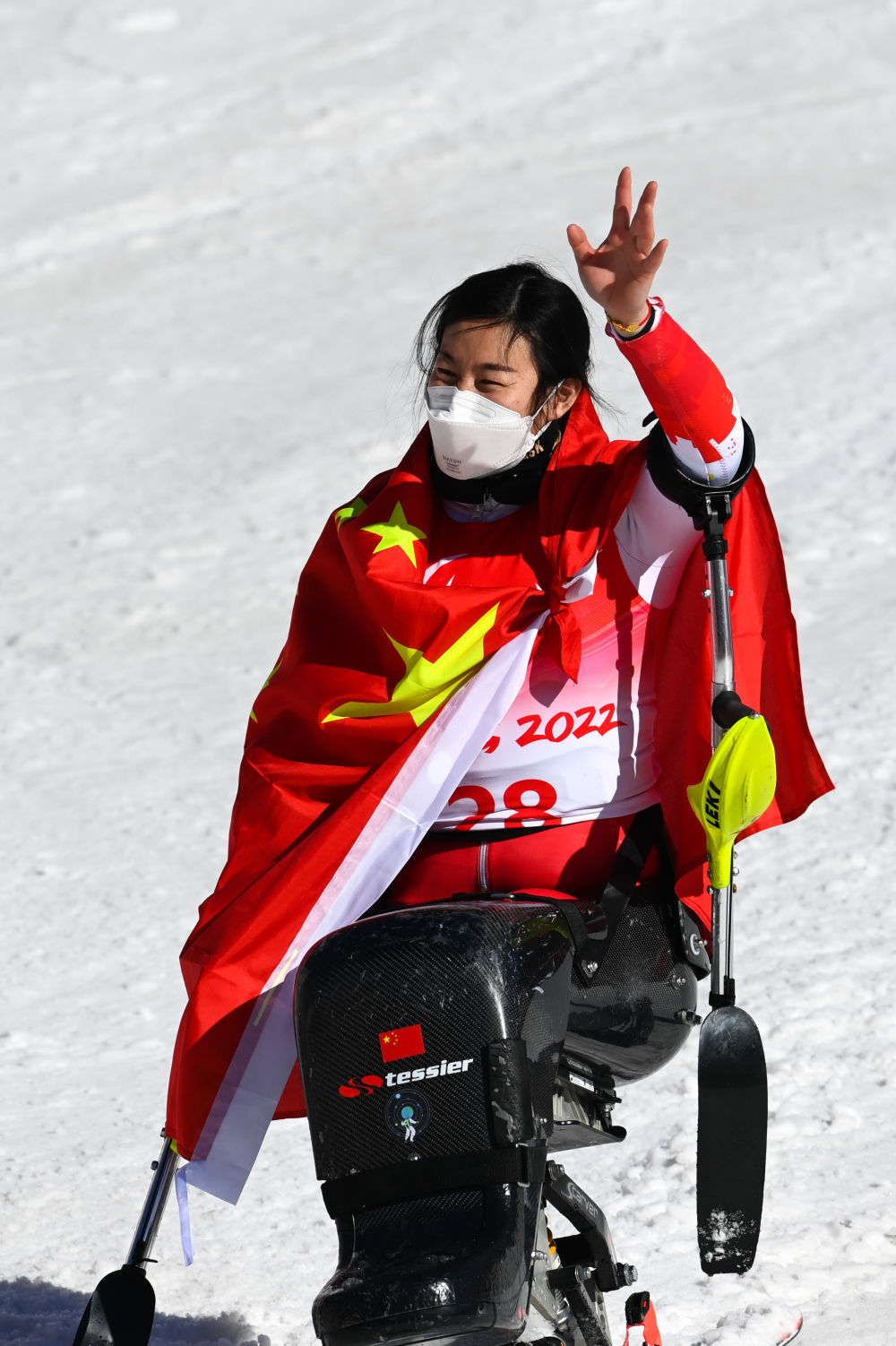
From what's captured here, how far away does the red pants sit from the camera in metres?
2.71

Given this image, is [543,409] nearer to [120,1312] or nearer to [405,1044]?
[405,1044]

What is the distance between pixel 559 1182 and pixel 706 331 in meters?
6.87

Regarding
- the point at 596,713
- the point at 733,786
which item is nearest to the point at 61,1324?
the point at 596,713

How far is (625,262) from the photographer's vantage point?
2.47m

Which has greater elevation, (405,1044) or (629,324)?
(629,324)

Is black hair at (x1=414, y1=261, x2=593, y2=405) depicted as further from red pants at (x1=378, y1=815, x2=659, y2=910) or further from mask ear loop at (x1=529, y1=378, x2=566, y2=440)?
red pants at (x1=378, y1=815, x2=659, y2=910)

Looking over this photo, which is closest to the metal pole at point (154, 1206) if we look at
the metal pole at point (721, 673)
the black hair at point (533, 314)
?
the metal pole at point (721, 673)

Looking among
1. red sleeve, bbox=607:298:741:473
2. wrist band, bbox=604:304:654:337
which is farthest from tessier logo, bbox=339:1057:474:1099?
wrist band, bbox=604:304:654:337

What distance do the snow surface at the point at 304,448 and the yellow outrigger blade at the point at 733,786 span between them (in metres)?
1.18

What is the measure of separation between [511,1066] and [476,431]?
968 millimetres

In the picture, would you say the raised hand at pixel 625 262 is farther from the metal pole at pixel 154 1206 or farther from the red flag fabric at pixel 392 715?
the metal pole at pixel 154 1206

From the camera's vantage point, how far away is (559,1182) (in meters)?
2.75

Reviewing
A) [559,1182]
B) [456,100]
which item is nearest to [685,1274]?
[559,1182]

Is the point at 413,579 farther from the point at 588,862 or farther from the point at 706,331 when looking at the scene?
the point at 706,331
